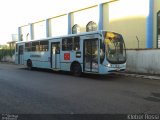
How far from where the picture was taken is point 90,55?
1530 cm

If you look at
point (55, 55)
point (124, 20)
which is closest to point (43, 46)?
point (55, 55)

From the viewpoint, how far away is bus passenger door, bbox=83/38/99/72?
14.9 metres

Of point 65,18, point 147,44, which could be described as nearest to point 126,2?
point 147,44

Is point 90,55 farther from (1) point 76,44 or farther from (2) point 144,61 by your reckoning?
(2) point 144,61

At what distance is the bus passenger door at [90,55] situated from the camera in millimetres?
14906

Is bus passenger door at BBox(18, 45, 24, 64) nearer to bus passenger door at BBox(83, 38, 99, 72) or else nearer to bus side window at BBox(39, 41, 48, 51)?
bus side window at BBox(39, 41, 48, 51)

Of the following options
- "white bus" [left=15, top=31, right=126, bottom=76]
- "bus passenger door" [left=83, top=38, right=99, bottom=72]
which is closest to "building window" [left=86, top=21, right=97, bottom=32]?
"white bus" [left=15, top=31, right=126, bottom=76]

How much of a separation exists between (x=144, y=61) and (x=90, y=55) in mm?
4767

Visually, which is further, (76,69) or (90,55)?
(76,69)

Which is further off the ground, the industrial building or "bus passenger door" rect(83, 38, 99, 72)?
the industrial building

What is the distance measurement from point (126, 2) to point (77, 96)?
47.0ft

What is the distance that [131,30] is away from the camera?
21.4 m

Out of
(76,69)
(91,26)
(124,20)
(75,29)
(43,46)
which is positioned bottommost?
(76,69)

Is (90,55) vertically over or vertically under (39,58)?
over
